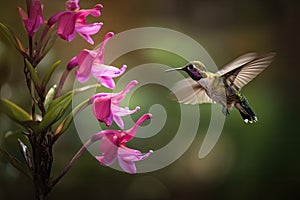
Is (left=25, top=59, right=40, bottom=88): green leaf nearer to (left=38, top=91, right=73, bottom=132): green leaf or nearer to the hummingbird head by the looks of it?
(left=38, top=91, right=73, bottom=132): green leaf

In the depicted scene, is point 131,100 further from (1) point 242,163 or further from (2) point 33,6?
(2) point 33,6

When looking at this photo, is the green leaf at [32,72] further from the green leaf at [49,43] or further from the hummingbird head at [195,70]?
the hummingbird head at [195,70]

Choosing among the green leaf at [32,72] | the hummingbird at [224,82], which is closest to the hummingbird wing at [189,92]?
the hummingbird at [224,82]

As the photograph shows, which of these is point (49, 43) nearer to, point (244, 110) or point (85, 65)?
point (85, 65)

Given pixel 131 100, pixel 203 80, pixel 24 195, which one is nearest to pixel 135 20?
pixel 131 100

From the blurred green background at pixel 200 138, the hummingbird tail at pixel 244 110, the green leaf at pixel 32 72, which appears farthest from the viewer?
the blurred green background at pixel 200 138

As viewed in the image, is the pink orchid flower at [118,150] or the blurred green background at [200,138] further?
the blurred green background at [200,138]

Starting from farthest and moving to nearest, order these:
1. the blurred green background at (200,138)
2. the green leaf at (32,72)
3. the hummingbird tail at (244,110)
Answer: the blurred green background at (200,138) < the hummingbird tail at (244,110) < the green leaf at (32,72)
